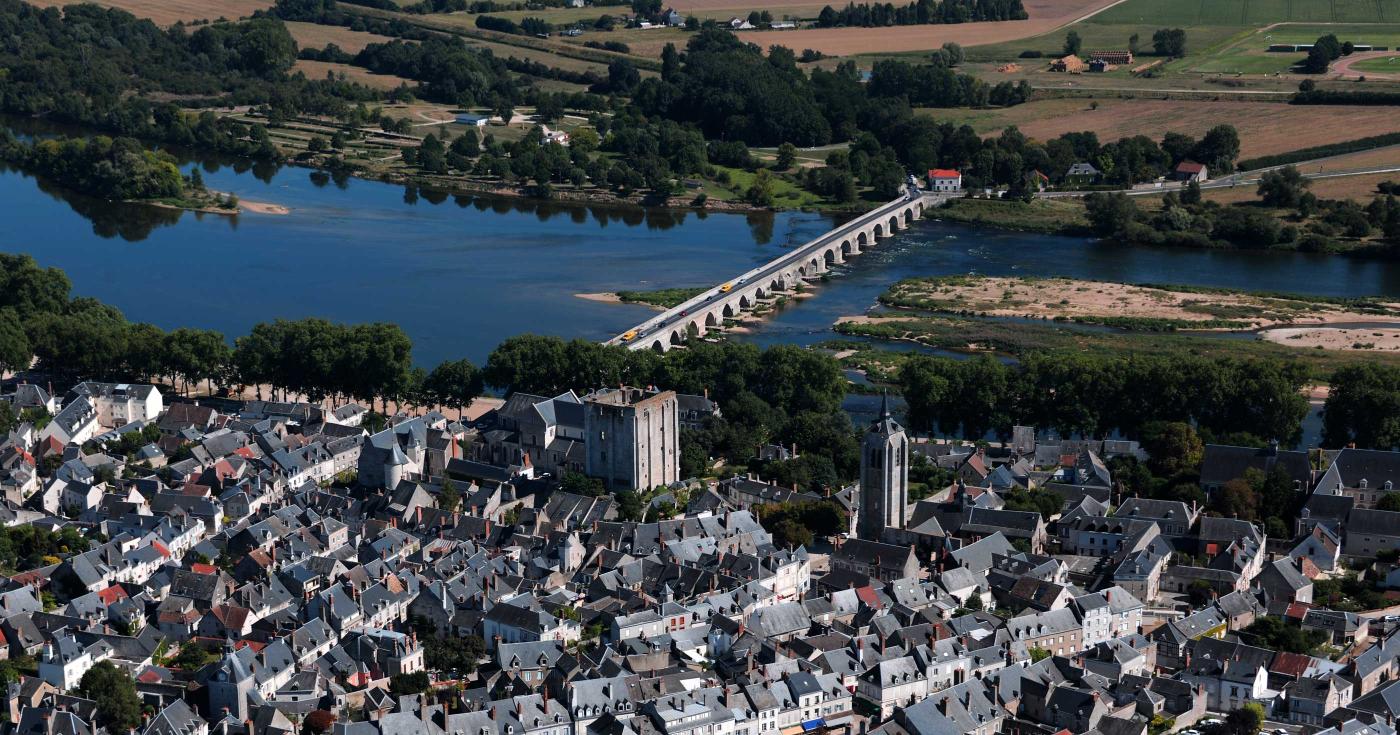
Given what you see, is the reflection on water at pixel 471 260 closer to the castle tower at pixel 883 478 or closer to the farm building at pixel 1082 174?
the farm building at pixel 1082 174

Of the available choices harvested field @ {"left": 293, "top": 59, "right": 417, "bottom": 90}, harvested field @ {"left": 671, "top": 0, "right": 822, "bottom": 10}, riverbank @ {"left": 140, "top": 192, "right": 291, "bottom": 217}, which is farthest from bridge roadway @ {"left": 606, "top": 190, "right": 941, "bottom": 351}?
harvested field @ {"left": 671, "top": 0, "right": 822, "bottom": 10}

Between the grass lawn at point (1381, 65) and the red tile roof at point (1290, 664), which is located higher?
the grass lawn at point (1381, 65)

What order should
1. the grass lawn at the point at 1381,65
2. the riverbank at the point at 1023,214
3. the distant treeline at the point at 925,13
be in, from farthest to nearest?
the distant treeline at the point at 925,13 < the grass lawn at the point at 1381,65 < the riverbank at the point at 1023,214

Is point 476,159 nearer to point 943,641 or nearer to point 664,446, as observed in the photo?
point 664,446

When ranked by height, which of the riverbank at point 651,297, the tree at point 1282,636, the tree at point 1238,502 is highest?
the tree at point 1238,502

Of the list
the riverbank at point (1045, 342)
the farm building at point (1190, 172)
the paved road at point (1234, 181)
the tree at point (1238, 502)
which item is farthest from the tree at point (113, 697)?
the farm building at point (1190, 172)

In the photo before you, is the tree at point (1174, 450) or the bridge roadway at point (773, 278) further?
the bridge roadway at point (773, 278)
